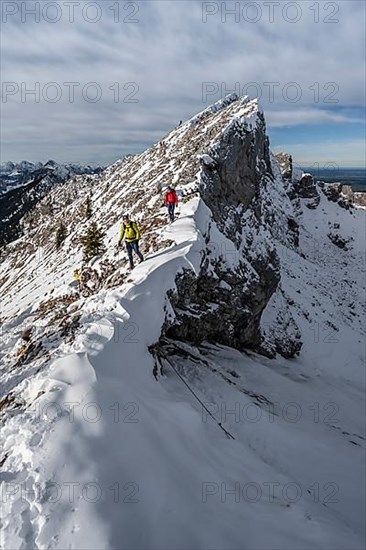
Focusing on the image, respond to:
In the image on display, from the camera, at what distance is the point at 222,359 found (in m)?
15.2

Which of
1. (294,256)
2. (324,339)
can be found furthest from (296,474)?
(294,256)

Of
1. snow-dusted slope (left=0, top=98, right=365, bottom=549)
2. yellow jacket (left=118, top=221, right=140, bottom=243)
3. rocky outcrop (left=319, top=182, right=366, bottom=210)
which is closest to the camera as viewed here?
snow-dusted slope (left=0, top=98, right=365, bottom=549)

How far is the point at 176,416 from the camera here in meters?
8.37

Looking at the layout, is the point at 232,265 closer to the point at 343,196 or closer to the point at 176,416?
the point at 176,416

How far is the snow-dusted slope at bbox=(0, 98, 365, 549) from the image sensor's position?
5672 millimetres

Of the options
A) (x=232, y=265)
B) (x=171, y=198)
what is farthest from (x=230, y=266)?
(x=171, y=198)

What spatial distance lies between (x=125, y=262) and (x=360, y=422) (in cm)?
1207

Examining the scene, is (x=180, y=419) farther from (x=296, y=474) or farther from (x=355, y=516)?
(x=355, y=516)

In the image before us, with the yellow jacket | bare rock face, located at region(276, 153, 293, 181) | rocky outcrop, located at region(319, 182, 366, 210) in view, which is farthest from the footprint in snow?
rocky outcrop, located at region(319, 182, 366, 210)

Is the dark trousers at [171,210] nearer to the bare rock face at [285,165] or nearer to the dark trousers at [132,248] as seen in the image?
the dark trousers at [132,248]

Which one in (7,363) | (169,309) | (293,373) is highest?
(169,309)

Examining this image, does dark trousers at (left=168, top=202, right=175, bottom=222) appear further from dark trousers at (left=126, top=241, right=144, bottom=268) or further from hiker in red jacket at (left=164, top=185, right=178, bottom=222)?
dark trousers at (left=126, top=241, right=144, bottom=268)

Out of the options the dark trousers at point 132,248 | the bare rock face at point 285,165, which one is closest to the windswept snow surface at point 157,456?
the dark trousers at point 132,248

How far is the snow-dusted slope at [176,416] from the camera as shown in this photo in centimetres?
567
